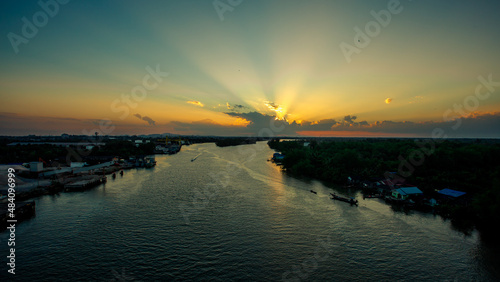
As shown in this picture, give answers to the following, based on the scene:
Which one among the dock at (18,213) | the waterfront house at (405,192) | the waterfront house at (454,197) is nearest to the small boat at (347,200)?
the waterfront house at (405,192)

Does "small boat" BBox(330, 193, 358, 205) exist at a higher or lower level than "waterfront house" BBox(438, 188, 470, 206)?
lower

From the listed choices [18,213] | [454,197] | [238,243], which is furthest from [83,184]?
[454,197]

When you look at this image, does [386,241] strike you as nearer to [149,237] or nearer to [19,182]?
[149,237]

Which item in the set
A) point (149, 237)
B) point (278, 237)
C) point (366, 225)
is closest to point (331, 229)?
point (366, 225)

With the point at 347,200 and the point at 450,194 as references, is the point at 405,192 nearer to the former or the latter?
the point at 450,194

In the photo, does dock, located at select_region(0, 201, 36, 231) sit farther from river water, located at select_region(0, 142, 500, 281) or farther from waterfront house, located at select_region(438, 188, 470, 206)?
waterfront house, located at select_region(438, 188, 470, 206)

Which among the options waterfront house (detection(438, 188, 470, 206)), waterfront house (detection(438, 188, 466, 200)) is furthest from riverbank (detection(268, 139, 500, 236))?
waterfront house (detection(438, 188, 466, 200))
